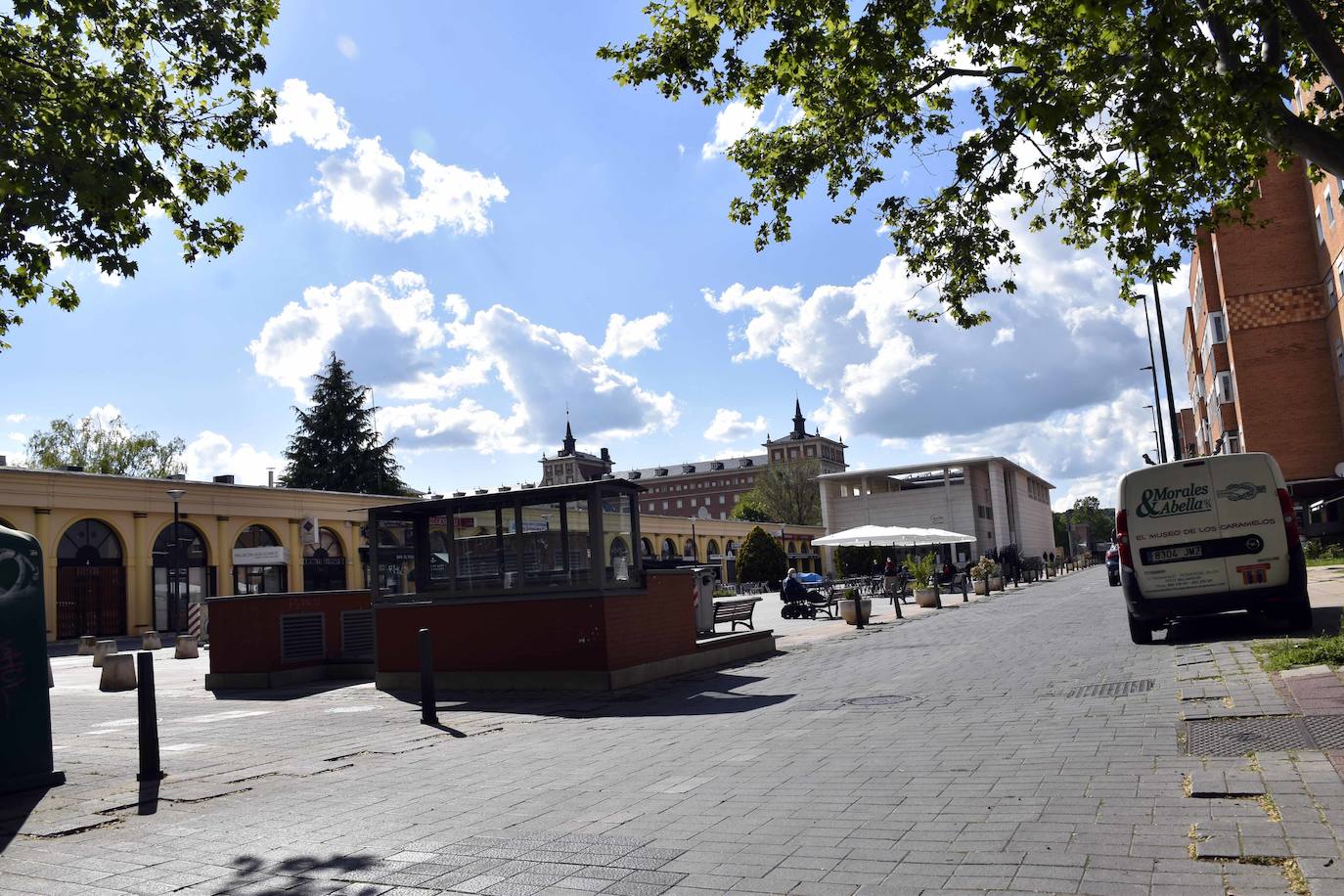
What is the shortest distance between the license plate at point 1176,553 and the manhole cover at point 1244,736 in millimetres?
5740

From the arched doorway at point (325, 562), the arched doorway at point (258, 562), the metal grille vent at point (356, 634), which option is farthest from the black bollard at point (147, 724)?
the arched doorway at point (325, 562)

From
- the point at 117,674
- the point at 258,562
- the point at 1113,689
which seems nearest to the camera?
the point at 1113,689

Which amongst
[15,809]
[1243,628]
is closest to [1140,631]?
[1243,628]

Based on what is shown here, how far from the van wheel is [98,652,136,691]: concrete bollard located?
619 inches

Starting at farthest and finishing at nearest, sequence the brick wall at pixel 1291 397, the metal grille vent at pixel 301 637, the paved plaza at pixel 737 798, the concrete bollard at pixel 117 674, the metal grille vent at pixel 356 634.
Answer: the brick wall at pixel 1291 397
the metal grille vent at pixel 356 634
the concrete bollard at pixel 117 674
the metal grille vent at pixel 301 637
the paved plaza at pixel 737 798

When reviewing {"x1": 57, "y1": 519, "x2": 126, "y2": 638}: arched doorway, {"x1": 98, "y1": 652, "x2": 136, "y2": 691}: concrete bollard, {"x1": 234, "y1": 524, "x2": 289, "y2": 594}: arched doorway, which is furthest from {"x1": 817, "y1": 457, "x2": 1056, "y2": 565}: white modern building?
{"x1": 98, "y1": 652, "x2": 136, "y2": 691}: concrete bollard

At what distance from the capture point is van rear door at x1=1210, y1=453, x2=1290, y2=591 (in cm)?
1216

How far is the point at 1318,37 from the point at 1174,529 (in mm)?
6891

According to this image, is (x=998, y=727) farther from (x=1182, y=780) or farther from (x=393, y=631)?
(x=393, y=631)

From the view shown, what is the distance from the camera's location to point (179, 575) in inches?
1606

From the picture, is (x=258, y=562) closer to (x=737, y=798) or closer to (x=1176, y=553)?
(x=1176, y=553)

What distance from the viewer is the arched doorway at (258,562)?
4194cm

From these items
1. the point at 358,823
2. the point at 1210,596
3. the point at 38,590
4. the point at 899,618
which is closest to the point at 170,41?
the point at 38,590

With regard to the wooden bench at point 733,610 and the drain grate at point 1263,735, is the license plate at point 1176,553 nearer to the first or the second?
the drain grate at point 1263,735
